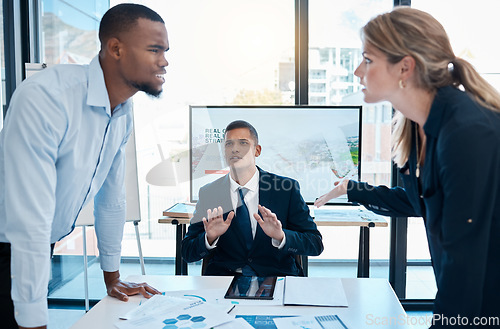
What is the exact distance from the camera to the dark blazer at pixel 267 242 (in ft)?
6.71

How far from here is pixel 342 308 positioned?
4.59 ft

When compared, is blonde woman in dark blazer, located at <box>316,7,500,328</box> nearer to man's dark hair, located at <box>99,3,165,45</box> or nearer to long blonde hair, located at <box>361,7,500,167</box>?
long blonde hair, located at <box>361,7,500,167</box>

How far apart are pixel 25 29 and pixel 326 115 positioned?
2.33 metres

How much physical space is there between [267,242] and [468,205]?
1.23 m

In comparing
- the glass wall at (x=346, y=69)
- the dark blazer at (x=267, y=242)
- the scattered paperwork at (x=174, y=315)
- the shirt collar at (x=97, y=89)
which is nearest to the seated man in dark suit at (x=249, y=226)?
the dark blazer at (x=267, y=242)

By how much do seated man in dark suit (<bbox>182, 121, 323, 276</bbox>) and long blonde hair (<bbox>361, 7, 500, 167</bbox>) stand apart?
913 mm

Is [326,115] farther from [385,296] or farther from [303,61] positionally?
[385,296]

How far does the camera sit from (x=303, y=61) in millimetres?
3309

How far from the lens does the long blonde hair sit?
1.13m

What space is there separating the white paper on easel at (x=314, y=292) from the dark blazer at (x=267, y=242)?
1.20ft

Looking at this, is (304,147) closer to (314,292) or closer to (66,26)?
(314,292)

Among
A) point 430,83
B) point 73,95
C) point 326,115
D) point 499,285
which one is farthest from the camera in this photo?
point 326,115

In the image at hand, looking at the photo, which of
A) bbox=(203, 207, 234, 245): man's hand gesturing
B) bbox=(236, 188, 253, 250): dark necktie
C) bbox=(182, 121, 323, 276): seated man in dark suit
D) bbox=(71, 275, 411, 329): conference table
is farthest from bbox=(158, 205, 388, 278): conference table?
bbox=(71, 275, 411, 329): conference table

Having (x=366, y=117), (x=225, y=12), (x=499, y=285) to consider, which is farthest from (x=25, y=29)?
(x=499, y=285)
